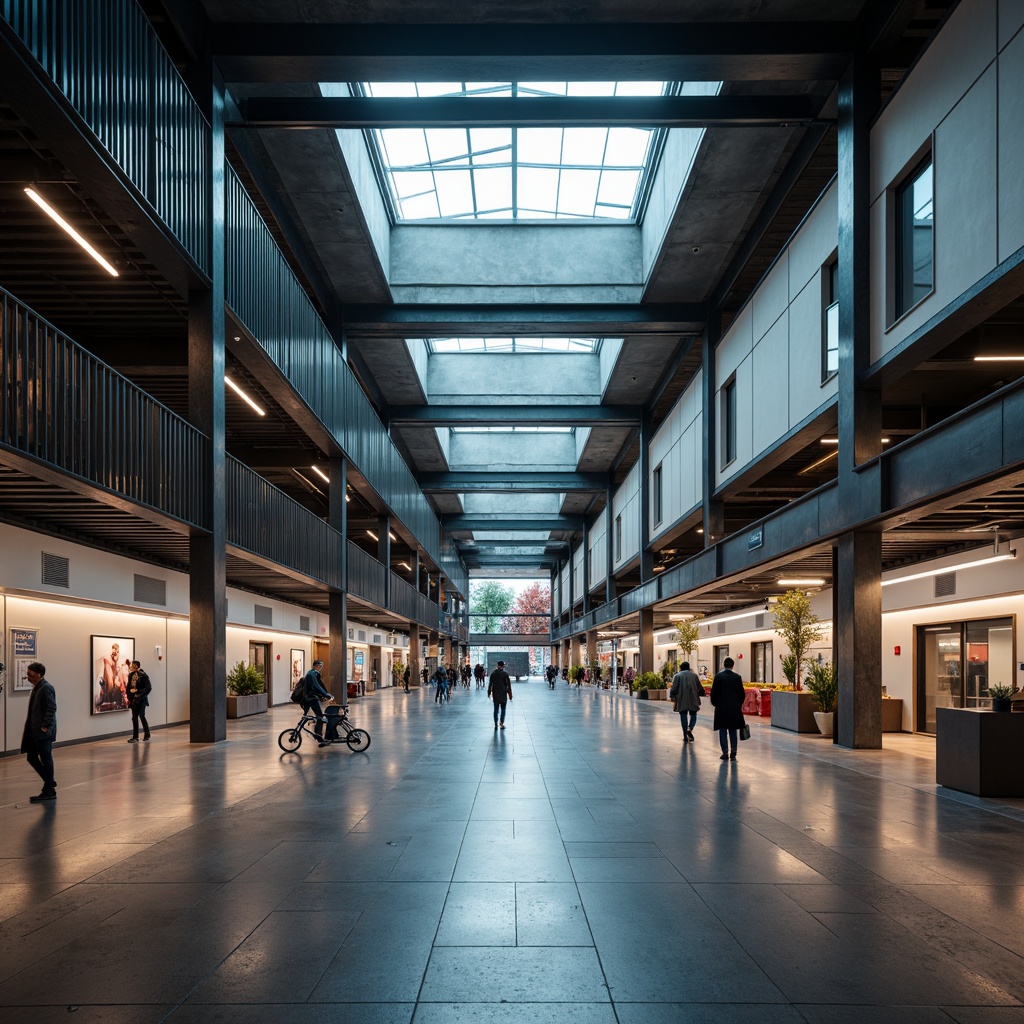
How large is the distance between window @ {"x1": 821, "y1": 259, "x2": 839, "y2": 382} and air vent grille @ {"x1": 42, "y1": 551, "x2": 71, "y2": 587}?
48.6 ft

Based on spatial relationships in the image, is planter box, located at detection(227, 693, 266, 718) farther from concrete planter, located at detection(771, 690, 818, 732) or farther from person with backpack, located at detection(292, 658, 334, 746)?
concrete planter, located at detection(771, 690, 818, 732)

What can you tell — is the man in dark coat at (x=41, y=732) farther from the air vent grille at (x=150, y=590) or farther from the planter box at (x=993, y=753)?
the planter box at (x=993, y=753)

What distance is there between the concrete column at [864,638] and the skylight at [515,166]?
36.5ft

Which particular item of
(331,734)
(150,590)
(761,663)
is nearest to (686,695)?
(331,734)

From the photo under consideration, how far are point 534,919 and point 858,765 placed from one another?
9.90 m

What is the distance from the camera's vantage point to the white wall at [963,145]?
37.7ft

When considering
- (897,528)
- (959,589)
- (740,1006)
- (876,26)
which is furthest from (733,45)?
(740,1006)

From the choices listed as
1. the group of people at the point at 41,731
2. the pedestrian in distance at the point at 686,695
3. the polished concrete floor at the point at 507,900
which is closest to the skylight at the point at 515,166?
the pedestrian in distance at the point at 686,695

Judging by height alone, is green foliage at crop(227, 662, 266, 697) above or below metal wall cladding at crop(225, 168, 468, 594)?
below

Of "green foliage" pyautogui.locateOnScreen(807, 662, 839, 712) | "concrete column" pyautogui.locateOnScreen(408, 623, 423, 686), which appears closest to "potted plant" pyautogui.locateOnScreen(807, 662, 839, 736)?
"green foliage" pyautogui.locateOnScreen(807, 662, 839, 712)

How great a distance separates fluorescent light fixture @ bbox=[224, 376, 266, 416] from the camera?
19.4 m

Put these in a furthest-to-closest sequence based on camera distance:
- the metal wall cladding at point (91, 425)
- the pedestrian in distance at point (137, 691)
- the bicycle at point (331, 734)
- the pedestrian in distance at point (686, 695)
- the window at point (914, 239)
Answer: the pedestrian in distance at point (686, 695)
the pedestrian in distance at point (137, 691)
the bicycle at point (331, 734)
the window at point (914, 239)
the metal wall cladding at point (91, 425)

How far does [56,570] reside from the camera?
15.5 m

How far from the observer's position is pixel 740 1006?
4.49 metres
